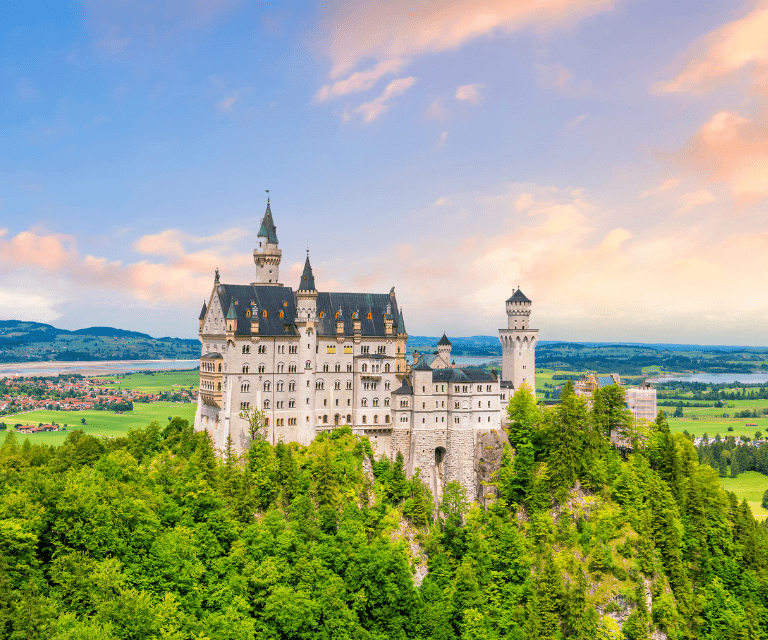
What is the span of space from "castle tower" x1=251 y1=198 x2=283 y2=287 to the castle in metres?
2.97

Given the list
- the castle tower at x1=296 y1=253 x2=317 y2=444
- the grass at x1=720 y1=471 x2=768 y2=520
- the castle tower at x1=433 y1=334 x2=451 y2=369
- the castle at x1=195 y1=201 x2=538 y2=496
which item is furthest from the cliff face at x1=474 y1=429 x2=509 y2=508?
the grass at x1=720 y1=471 x2=768 y2=520

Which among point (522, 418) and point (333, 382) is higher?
point (333, 382)

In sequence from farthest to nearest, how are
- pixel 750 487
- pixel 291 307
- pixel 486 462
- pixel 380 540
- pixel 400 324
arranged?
pixel 750 487
pixel 400 324
pixel 291 307
pixel 486 462
pixel 380 540

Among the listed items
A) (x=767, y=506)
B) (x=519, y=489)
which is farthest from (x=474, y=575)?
(x=767, y=506)

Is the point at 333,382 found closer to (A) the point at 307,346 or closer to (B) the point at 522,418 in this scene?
(A) the point at 307,346

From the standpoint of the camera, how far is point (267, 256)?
100 metres

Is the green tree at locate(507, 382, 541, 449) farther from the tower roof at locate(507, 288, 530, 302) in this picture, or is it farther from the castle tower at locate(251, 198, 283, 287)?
the castle tower at locate(251, 198, 283, 287)

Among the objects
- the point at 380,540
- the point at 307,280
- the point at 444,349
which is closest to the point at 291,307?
the point at 307,280

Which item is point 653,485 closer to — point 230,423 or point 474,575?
point 474,575

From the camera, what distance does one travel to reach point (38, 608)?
5434 centimetres

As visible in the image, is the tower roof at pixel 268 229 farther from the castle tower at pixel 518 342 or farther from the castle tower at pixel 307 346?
the castle tower at pixel 518 342

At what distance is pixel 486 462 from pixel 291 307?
34040 mm

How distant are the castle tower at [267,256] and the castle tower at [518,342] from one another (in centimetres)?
3526

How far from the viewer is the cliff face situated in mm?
90375
